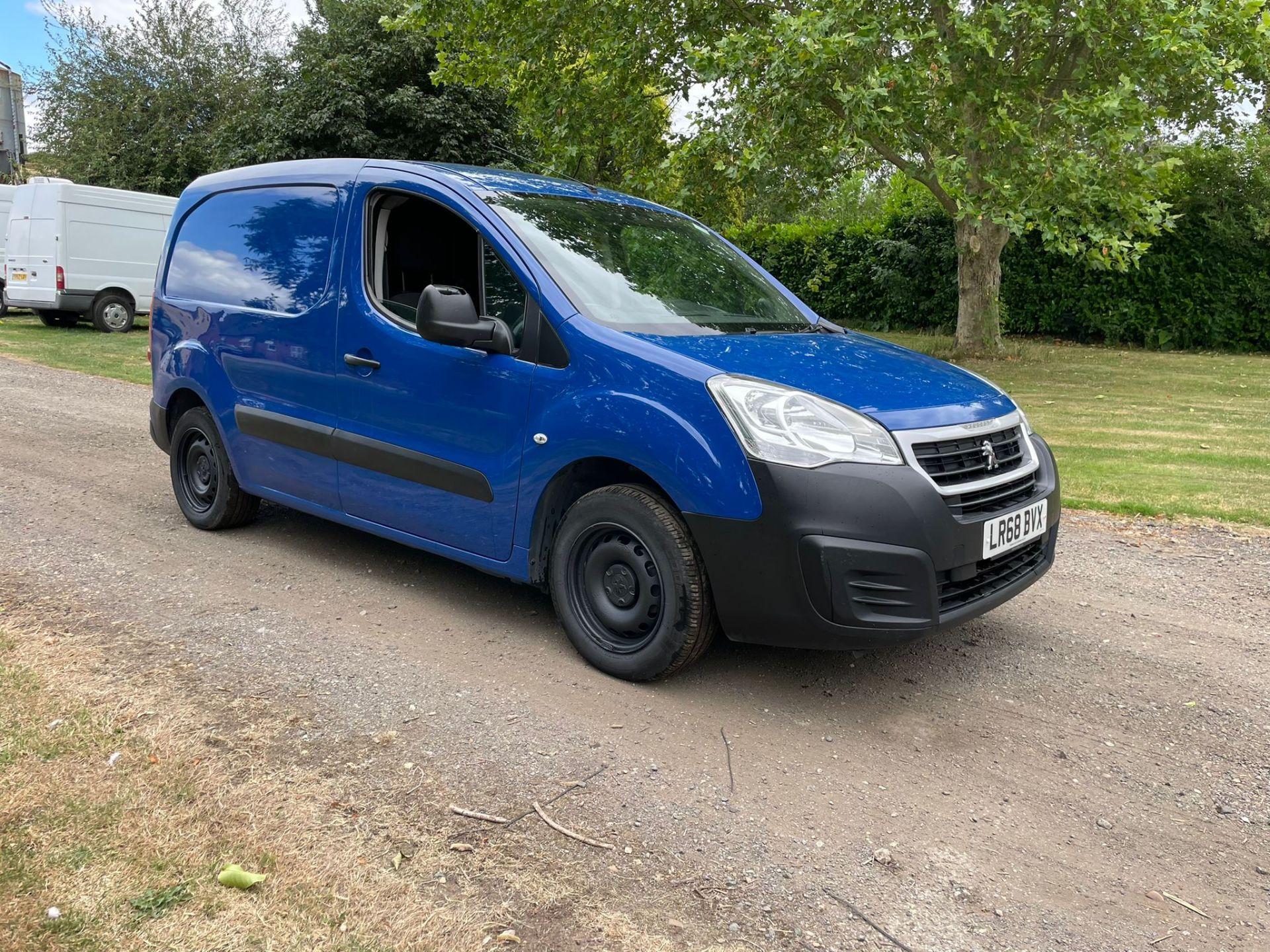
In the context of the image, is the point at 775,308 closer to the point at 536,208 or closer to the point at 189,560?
the point at 536,208

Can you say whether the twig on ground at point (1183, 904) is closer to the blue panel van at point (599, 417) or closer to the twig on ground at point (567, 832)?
the blue panel van at point (599, 417)

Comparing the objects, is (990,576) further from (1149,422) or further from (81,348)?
(81,348)

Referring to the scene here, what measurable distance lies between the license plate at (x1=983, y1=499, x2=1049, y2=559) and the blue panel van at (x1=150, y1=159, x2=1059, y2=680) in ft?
0.04

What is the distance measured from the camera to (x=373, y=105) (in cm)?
2416

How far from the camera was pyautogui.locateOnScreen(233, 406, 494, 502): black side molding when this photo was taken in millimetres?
4141

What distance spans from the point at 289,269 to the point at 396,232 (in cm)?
66

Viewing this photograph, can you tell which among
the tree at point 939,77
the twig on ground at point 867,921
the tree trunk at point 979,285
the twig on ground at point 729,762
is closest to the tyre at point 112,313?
the tree at point 939,77

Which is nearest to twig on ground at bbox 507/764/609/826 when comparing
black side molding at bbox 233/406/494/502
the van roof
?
black side molding at bbox 233/406/494/502

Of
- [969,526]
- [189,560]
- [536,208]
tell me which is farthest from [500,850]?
[189,560]

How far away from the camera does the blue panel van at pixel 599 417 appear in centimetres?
333

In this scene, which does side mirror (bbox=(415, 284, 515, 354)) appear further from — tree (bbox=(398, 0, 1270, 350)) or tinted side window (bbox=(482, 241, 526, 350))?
tree (bbox=(398, 0, 1270, 350))

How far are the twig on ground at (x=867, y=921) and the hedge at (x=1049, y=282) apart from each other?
13.8m

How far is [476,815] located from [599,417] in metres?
1.47

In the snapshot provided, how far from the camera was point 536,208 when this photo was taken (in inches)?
174
